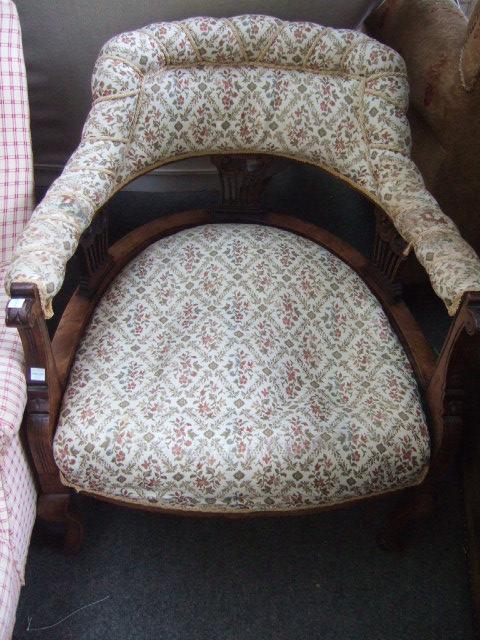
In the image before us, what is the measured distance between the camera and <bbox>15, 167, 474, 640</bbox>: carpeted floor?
3.79ft

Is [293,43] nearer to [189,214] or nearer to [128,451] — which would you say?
[189,214]

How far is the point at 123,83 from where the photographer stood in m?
1.09

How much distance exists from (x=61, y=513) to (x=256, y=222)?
2.37ft

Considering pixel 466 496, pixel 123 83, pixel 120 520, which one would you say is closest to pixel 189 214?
pixel 123 83

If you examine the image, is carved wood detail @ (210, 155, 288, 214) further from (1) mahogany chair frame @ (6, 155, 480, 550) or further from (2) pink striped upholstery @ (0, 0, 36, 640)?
(2) pink striped upholstery @ (0, 0, 36, 640)

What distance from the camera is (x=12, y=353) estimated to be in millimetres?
1007

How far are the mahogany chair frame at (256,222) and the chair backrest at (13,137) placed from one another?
8.0 inches

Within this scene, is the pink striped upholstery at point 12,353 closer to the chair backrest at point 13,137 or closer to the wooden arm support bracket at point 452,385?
the chair backrest at point 13,137

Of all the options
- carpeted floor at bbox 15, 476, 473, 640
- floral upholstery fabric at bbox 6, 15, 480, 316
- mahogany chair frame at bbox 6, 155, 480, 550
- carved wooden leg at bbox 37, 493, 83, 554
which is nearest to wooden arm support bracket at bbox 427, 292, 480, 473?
mahogany chair frame at bbox 6, 155, 480, 550

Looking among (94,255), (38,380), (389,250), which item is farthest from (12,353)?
(389,250)

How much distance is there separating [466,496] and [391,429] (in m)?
0.51

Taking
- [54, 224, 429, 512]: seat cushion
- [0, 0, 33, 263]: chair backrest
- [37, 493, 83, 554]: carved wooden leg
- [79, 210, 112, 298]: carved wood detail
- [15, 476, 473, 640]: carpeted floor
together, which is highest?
[0, 0, 33, 263]: chair backrest

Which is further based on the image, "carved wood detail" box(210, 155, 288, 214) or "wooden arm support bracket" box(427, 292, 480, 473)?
"carved wood detail" box(210, 155, 288, 214)

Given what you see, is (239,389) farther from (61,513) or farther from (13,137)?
(13,137)
